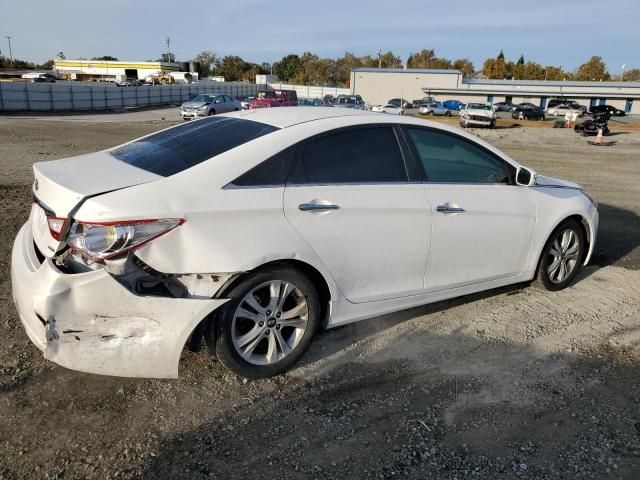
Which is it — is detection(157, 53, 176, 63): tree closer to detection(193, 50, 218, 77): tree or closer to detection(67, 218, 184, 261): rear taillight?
detection(193, 50, 218, 77): tree

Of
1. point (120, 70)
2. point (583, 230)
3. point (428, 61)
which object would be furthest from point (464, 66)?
point (583, 230)

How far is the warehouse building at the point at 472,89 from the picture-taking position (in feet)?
237

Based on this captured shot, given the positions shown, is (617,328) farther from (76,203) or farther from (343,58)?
(343,58)

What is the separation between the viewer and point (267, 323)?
10.6 ft

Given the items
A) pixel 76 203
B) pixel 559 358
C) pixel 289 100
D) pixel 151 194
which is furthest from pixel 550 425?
pixel 289 100

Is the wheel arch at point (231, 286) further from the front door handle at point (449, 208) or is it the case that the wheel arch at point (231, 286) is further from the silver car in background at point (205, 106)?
the silver car in background at point (205, 106)

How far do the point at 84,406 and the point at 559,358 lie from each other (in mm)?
3150

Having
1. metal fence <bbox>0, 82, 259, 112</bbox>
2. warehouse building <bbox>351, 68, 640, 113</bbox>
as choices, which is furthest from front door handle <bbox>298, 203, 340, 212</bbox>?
warehouse building <bbox>351, 68, 640, 113</bbox>

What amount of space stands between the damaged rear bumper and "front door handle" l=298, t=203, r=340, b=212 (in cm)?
74

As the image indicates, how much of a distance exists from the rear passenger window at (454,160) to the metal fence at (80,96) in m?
34.5

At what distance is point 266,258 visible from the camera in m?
3.06

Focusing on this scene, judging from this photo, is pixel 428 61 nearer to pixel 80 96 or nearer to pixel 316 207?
pixel 80 96

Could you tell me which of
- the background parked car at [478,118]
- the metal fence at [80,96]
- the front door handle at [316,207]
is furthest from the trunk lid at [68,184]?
the metal fence at [80,96]

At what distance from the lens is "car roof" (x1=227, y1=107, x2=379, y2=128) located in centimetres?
358
